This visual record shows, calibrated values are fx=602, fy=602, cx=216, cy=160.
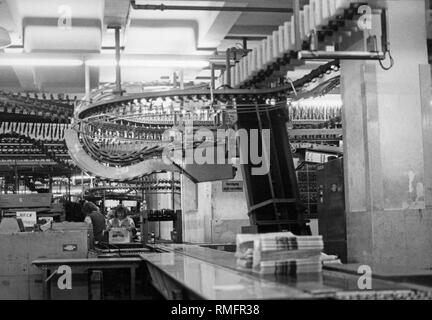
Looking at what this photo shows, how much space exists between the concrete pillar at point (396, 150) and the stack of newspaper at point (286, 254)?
1.22m

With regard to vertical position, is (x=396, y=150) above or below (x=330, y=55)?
below

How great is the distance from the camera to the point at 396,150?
584 centimetres

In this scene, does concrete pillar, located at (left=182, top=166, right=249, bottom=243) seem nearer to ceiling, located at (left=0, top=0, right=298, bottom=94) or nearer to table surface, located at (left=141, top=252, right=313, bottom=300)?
ceiling, located at (left=0, top=0, right=298, bottom=94)

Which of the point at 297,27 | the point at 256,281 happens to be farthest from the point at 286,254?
the point at 297,27

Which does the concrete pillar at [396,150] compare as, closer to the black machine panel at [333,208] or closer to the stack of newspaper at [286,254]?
the black machine panel at [333,208]

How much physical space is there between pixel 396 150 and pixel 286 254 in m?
1.90

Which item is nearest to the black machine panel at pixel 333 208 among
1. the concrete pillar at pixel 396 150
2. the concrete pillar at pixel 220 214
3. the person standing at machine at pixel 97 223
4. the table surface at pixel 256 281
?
the concrete pillar at pixel 396 150

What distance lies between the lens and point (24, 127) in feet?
33.8

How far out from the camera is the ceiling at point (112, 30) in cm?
745

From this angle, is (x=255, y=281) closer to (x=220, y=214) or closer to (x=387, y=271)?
(x=387, y=271)

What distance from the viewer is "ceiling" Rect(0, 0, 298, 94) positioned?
7.45m

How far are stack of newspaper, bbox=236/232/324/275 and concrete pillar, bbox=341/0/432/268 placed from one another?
4.00ft

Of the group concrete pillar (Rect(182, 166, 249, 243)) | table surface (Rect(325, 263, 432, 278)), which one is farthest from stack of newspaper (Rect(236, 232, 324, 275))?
concrete pillar (Rect(182, 166, 249, 243))

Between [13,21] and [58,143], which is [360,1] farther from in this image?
[58,143]
